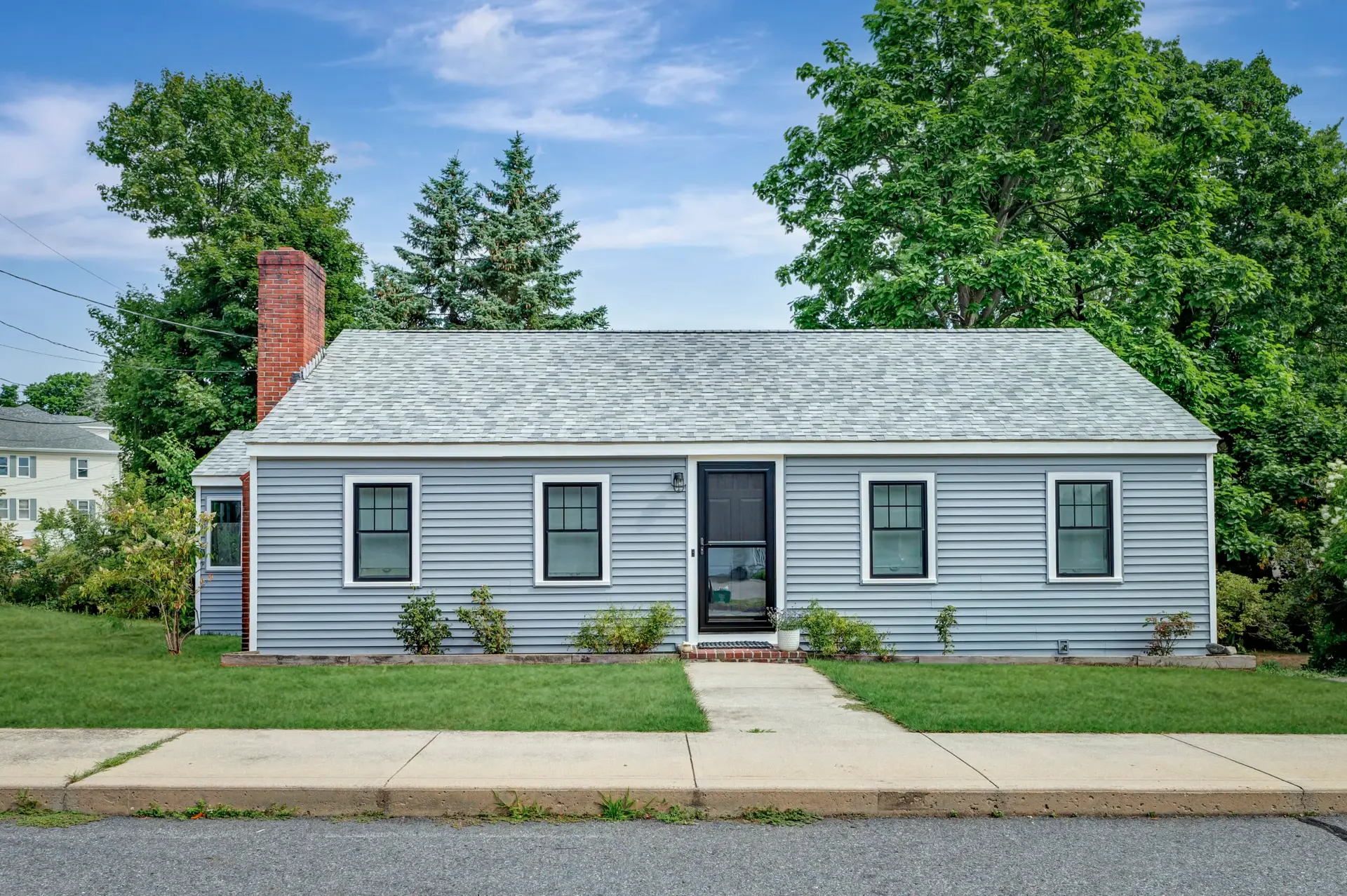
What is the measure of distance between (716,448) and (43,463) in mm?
50856

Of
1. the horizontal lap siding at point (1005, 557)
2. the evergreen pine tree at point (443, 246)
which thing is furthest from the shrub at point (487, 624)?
the evergreen pine tree at point (443, 246)

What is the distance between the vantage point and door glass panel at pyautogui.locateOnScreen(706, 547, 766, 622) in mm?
14086


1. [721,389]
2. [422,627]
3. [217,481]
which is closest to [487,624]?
[422,627]

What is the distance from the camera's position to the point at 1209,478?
555 inches

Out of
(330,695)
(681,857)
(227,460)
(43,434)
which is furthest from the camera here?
(43,434)

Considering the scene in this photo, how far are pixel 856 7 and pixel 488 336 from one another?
Result: 15293mm

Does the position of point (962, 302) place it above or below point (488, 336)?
above

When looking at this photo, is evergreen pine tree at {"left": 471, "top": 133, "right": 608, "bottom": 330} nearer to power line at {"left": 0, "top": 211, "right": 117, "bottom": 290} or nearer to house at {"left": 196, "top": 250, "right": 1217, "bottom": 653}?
power line at {"left": 0, "top": 211, "right": 117, "bottom": 290}

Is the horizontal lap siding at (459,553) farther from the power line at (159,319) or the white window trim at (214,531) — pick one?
the power line at (159,319)

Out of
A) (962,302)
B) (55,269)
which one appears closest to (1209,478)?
(962,302)

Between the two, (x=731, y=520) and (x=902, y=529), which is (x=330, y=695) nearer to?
(x=731, y=520)

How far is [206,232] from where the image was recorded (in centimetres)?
3550

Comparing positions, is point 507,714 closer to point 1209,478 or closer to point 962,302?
point 1209,478

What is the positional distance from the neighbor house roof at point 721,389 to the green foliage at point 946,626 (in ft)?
7.86
